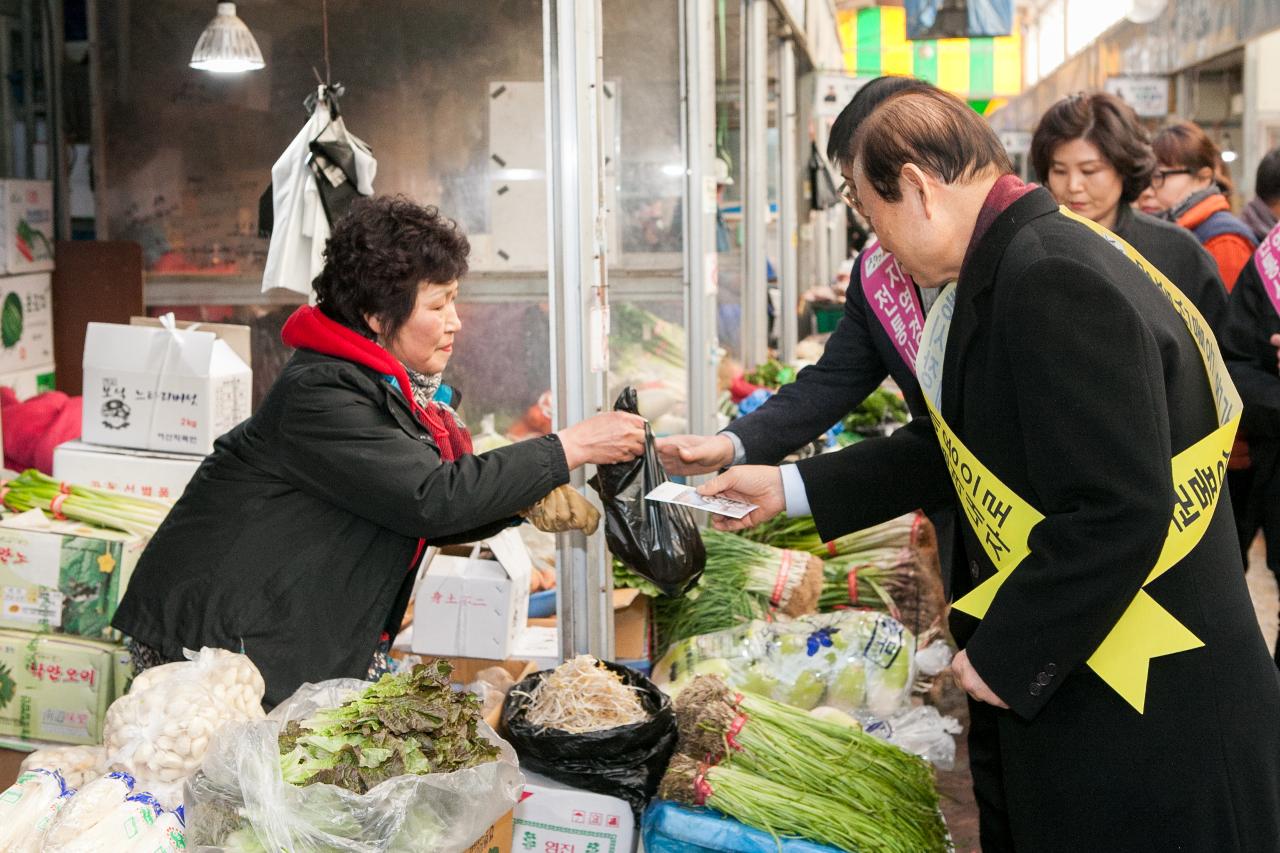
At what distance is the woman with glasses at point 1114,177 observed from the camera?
388 centimetres

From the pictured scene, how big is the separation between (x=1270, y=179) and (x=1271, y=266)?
6.04 feet

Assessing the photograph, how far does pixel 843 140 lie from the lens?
2.61 m

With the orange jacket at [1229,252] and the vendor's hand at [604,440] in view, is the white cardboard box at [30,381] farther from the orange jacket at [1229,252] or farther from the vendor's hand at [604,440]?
the orange jacket at [1229,252]

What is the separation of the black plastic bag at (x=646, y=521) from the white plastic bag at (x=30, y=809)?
1.43m

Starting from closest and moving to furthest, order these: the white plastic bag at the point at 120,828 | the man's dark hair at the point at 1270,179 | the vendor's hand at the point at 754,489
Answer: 1. the white plastic bag at the point at 120,828
2. the vendor's hand at the point at 754,489
3. the man's dark hair at the point at 1270,179


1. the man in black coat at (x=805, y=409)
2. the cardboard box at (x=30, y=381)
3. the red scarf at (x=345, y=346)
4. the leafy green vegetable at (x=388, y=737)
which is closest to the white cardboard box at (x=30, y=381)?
the cardboard box at (x=30, y=381)

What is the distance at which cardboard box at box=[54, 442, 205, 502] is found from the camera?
4238 mm

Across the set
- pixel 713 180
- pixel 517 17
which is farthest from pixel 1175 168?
pixel 517 17

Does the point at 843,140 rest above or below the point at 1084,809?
above

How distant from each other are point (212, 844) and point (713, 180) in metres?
4.29

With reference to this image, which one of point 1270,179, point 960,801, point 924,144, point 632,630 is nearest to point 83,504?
point 632,630

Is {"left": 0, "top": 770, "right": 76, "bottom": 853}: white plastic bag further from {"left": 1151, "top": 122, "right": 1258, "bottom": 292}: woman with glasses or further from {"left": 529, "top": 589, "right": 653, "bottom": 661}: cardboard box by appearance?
{"left": 1151, "top": 122, "right": 1258, "bottom": 292}: woman with glasses

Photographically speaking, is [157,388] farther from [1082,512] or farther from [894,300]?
[1082,512]

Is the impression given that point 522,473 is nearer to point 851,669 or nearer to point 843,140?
point 843,140
